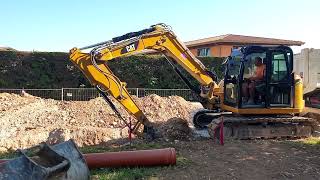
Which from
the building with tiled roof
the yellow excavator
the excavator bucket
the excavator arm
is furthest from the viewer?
the building with tiled roof

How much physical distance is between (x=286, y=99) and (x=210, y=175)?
464cm

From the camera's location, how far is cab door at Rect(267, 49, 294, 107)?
35.6 ft

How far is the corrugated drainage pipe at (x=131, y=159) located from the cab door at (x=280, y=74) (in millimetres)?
4364

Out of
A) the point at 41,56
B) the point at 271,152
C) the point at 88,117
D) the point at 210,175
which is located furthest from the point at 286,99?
the point at 41,56

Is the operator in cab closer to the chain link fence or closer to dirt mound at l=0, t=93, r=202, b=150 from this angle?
dirt mound at l=0, t=93, r=202, b=150

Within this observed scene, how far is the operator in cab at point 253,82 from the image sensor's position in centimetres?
1084

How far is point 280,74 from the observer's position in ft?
36.0

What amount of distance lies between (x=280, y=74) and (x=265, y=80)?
47 centimetres

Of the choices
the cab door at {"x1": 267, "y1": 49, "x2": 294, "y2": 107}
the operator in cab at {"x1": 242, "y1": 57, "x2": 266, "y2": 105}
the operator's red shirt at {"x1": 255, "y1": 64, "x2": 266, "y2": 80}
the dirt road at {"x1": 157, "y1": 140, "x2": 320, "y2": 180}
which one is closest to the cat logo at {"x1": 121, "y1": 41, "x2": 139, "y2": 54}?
the dirt road at {"x1": 157, "y1": 140, "x2": 320, "y2": 180}

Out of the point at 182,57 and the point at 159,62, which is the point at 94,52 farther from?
the point at 159,62

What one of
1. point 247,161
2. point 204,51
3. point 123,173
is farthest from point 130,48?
point 204,51

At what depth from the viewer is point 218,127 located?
10.8m

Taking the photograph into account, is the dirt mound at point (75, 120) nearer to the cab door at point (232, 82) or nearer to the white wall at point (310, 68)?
the cab door at point (232, 82)

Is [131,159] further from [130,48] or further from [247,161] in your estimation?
[130,48]
